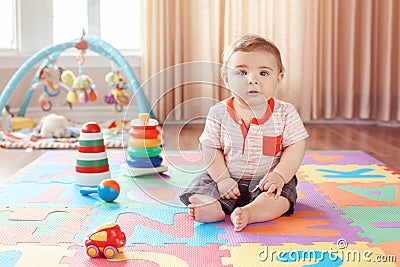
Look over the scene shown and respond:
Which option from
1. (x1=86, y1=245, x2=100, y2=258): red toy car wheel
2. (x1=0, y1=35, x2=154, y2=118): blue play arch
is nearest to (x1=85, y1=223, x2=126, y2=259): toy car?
(x1=86, y1=245, x2=100, y2=258): red toy car wheel

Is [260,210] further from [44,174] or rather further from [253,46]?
[44,174]

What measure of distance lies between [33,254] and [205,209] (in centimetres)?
40

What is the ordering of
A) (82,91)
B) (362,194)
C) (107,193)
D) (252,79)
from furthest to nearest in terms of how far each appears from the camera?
(82,91)
(362,194)
(107,193)
(252,79)

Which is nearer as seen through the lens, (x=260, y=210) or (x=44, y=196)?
(x=260, y=210)

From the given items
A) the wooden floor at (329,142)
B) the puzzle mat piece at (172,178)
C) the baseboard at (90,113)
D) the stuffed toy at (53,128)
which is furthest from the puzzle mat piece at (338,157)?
the baseboard at (90,113)

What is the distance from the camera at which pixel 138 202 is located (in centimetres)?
157

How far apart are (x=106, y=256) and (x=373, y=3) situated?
2.53 metres

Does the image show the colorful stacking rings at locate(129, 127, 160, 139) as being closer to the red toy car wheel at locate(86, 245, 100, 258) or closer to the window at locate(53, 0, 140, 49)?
the red toy car wheel at locate(86, 245, 100, 258)

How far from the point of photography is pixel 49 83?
299cm

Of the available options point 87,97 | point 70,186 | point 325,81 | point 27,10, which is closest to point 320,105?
point 325,81

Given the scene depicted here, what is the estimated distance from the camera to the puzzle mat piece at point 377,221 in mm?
1272

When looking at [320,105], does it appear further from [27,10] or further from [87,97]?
[27,10]

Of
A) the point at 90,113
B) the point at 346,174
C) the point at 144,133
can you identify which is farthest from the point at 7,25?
the point at 346,174

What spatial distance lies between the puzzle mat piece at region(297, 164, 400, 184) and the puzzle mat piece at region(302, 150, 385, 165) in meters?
0.07
